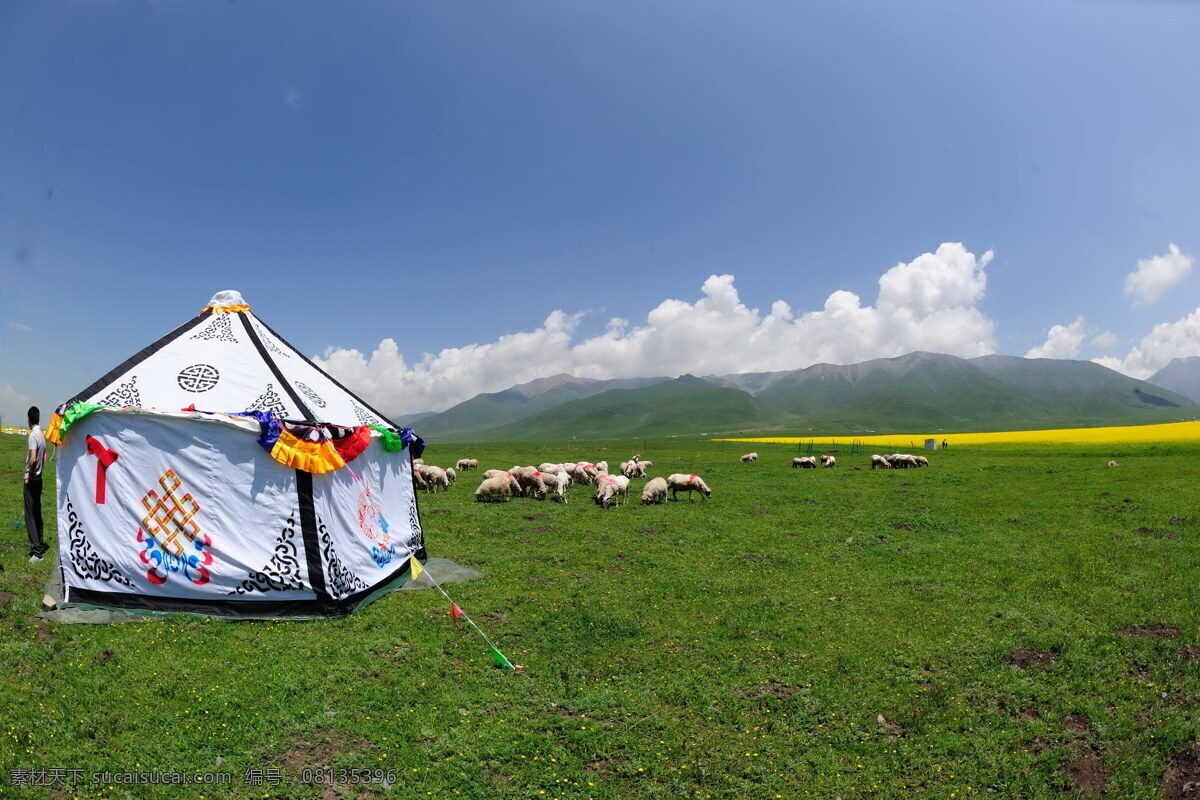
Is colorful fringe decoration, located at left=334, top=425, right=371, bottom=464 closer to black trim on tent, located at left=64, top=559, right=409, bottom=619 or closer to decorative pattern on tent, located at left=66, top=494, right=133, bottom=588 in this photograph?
black trim on tent, located at left=64, top=559, right=409, bottom=619

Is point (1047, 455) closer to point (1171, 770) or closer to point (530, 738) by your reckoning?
point (1171, 770)

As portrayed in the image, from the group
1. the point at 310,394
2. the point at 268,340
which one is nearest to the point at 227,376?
the point at 310,394

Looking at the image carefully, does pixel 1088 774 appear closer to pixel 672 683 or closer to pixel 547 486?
pixel 672 683

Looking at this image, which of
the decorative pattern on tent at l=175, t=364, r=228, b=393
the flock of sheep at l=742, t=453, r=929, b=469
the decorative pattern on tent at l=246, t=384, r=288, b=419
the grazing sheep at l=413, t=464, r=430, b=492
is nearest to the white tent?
the decorative pattern on tent at l=246, t=384, r=288, b=419

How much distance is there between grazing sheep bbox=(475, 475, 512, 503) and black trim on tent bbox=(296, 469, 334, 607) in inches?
512

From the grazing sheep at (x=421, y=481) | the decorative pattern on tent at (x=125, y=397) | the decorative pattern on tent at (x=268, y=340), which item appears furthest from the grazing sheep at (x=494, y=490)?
the decorative pattern on tent at (x=125, y=397)

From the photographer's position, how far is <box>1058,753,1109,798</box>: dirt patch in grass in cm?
582

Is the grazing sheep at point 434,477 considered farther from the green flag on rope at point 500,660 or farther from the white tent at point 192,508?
the green flag on rope at point 500,660

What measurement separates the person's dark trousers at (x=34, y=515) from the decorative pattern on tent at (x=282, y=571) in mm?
6233

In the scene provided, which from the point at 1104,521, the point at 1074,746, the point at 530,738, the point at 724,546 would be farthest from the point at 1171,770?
the point at 1104,521

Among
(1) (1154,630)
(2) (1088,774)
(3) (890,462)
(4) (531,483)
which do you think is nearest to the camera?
(2) (1088,774)

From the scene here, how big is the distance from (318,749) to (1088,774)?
8919mm

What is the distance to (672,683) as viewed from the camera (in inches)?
316

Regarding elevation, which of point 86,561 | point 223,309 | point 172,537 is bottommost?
point 86,561
